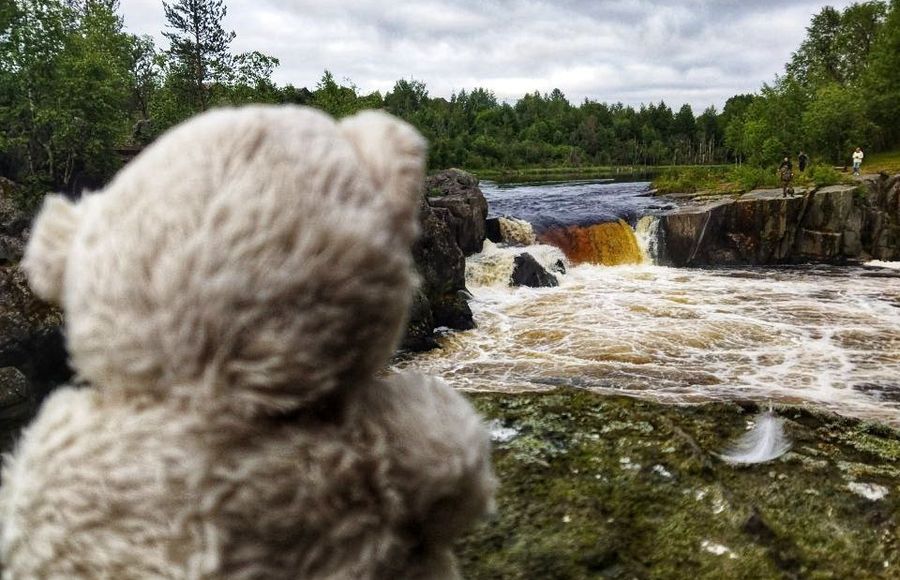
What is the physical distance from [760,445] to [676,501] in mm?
451

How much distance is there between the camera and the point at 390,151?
0.72 meters

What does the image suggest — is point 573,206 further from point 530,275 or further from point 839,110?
point 839,110

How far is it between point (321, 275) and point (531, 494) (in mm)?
1270

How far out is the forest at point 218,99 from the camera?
14.6 meters

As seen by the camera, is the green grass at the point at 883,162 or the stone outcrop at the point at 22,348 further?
the green grass at the point at 883,162

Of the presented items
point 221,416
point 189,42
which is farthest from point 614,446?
point 189,42

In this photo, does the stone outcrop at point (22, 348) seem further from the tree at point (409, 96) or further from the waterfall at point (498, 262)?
the tree at point (409, 96)

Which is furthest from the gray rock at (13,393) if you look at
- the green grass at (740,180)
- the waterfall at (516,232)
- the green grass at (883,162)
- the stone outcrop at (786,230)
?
the green grass at (883,162)

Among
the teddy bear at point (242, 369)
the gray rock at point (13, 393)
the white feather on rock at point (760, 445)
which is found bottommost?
the gray rock at point (13, 393)

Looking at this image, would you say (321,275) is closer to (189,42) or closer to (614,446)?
(614,446)

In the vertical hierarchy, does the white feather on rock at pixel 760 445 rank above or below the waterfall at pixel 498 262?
above

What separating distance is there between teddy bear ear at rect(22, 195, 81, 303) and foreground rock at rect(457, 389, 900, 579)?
111cm

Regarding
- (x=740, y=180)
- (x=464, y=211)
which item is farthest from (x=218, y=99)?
(x=740, y=180)

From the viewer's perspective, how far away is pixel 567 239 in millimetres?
17875
